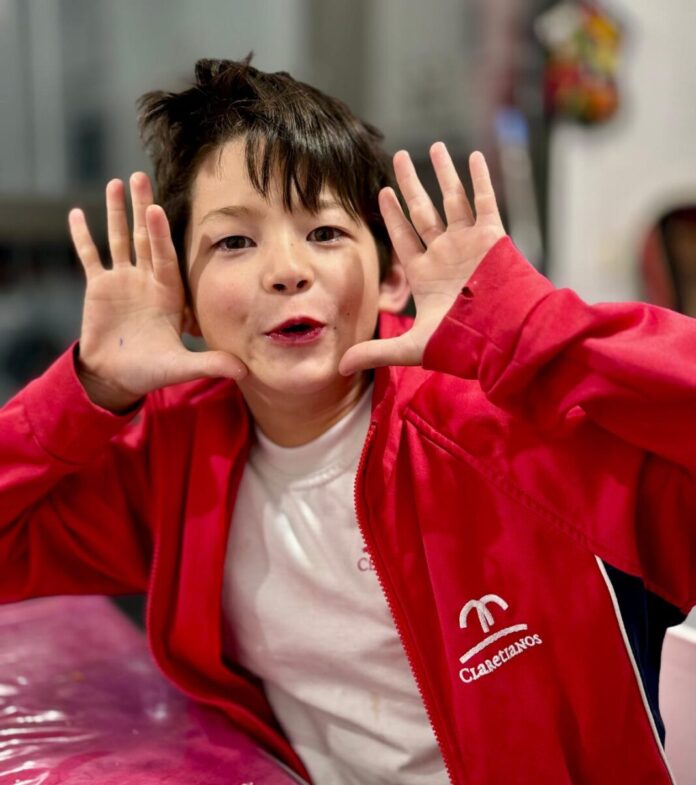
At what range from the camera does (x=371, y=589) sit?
0.88 meters

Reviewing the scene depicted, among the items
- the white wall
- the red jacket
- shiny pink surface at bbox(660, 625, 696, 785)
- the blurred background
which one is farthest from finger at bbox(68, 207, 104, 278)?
the white wall

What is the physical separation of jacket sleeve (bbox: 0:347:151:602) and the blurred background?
1.06 m

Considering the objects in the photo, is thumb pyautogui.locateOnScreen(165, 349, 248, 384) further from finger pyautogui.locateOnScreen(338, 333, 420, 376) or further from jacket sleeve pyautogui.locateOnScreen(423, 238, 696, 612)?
jacket sleeve pyautogui.locateOnScreen(423, 238, 696, 612)

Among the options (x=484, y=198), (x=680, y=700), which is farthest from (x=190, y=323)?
(x=680, y=700)

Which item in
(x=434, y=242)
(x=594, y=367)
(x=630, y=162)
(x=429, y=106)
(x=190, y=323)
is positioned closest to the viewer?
(x=594, y=367)

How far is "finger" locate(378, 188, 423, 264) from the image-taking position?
2.64 ft

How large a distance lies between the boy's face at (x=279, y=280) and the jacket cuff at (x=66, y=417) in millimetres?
143

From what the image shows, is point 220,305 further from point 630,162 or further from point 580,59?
point 630,162

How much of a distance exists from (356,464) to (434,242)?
254mm

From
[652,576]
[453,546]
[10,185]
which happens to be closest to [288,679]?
[453,546]

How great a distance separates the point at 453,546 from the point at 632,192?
2.23 meters

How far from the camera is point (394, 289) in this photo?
100 cm

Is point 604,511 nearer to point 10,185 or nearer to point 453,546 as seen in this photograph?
point 453,546

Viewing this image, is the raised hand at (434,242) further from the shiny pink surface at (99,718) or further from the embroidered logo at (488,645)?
the shiny pink surface at (99,718)
